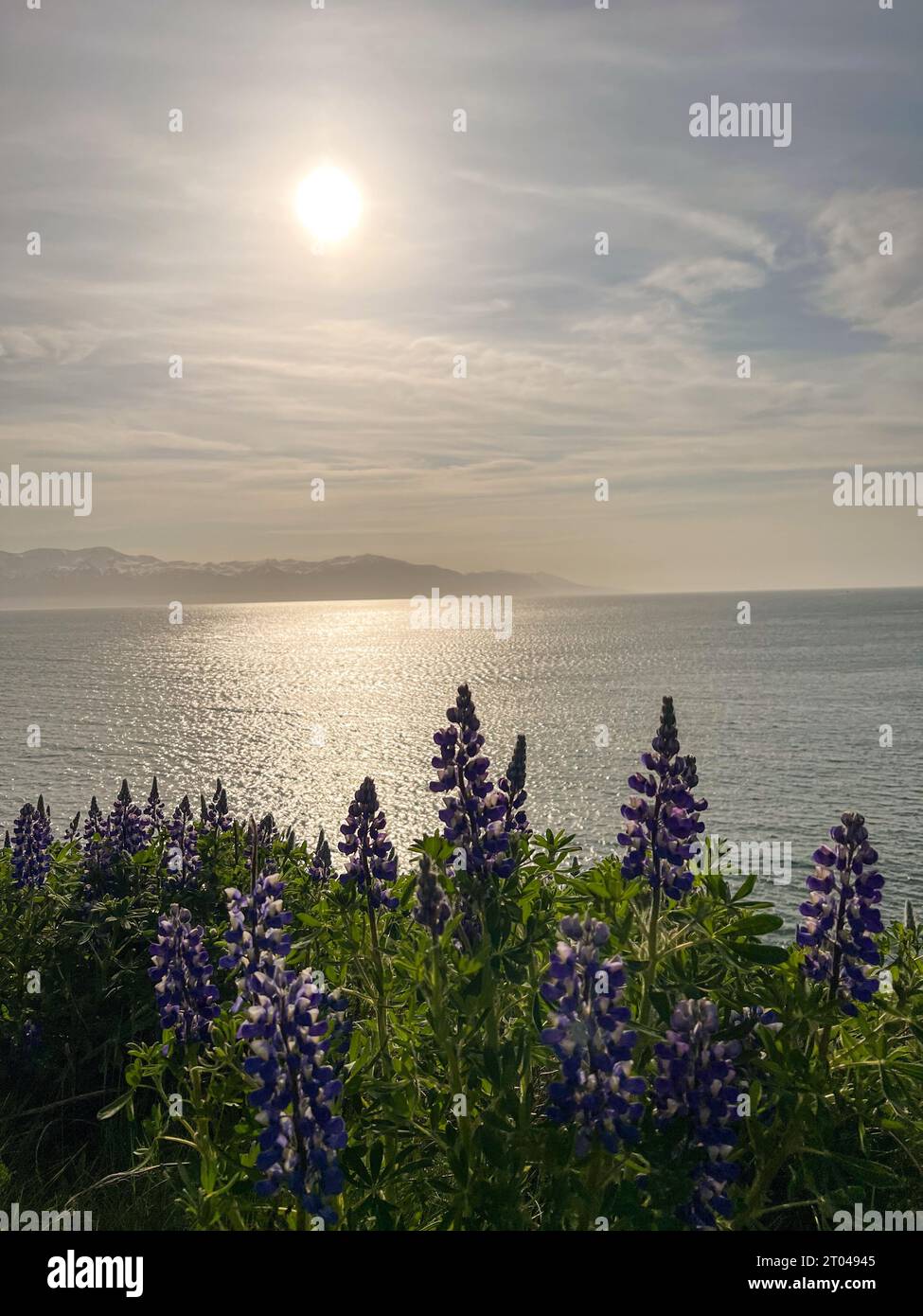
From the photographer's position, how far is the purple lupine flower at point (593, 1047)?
12.5 ft

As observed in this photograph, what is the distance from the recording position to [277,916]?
479 cm

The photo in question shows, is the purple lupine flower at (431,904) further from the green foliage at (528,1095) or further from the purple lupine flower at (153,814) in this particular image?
the purple lupine flower at (153,814)

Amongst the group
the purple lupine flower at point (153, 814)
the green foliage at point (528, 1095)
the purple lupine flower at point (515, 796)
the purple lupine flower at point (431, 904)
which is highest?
the purple lupine flower at point (515, 796)

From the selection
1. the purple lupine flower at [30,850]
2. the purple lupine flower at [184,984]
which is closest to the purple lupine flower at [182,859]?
the purple lupine flower at [30,850]

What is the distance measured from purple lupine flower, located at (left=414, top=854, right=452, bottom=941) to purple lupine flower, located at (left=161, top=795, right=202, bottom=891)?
5.81m

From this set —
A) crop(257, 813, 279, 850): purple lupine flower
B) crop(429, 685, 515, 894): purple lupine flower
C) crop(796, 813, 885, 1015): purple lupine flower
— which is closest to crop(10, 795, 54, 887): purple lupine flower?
crop(257, 813, 279, 850): purple lupine flower

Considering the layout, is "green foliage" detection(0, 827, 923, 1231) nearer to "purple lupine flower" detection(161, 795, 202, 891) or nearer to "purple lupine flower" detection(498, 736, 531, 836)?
"purple lupine flower" detection(498, 736, 531, 836)

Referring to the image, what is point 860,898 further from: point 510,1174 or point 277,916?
point 277,916

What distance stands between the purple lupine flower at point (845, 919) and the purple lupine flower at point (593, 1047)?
47.4 inches

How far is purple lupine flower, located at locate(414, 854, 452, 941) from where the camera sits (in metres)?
4.30

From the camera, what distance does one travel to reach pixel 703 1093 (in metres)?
4.05

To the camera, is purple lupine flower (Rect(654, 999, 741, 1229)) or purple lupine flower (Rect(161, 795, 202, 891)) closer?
purple lupine flower (Rect(654, 999, 741, 1229))

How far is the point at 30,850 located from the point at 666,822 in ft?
26.5
